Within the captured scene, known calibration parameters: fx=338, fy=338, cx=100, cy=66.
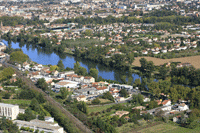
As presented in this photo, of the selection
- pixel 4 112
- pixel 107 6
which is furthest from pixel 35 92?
pixel 107 6

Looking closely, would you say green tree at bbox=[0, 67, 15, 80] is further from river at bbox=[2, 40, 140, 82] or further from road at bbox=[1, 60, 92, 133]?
river at bbox=[2, 40, 140, 82]

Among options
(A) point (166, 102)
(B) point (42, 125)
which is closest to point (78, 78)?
(A) point (166, 102)

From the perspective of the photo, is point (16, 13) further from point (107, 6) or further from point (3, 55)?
point (3, 55)

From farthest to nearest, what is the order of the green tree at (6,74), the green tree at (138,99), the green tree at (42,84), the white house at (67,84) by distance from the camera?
the green tree at (6,74) → the white house at (67,84) → the green tree at (42,84) → the green tree at (138,99)

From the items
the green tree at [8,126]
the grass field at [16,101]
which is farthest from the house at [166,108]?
the green tree at [8,126]

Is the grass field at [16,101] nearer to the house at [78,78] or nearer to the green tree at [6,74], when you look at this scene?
the green tree at [6,74]
